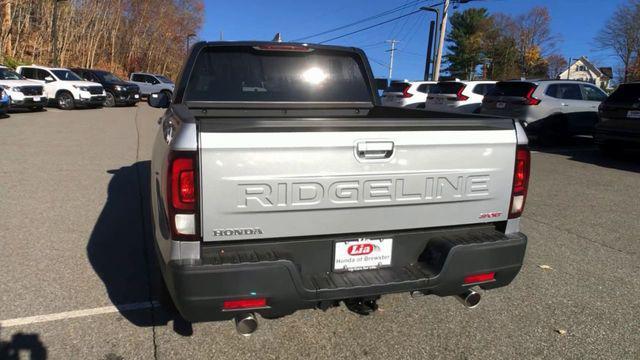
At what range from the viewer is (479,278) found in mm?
2766

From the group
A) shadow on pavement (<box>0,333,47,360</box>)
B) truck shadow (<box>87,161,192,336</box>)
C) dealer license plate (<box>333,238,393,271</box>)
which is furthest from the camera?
truck shadow (<box>87,161,192,336</box>)

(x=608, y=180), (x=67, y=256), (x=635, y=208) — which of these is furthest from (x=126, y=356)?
(x=608, y=180)

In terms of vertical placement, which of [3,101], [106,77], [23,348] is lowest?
[23,348]

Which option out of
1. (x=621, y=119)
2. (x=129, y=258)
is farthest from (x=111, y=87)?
(x=621, y=119)

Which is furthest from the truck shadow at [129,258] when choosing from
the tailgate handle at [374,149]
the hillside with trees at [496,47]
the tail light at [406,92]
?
the hillside with trees at [496,47]

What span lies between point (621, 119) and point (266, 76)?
8.73 meters

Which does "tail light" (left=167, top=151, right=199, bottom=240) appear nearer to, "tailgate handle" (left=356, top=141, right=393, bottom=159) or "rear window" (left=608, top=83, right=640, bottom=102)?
"tailgate handle" (left=356, top=141, right=393, bottom=159)

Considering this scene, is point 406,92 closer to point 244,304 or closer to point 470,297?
point 470,297

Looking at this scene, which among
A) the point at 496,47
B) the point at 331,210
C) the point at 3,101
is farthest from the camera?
the point at 496,47

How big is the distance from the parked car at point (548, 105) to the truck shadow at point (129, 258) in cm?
936

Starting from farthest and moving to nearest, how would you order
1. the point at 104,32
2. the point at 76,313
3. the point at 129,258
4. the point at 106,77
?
the point at 104,32 → the point at 106,77 → the point at 129,258 → the point at 76,313

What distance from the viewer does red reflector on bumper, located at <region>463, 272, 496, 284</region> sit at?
2.72 meters

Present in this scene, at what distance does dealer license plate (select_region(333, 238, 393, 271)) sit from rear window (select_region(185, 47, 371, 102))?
1664mm

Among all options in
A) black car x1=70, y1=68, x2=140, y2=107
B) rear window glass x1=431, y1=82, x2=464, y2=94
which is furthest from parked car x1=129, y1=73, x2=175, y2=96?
rear window glass x1=431, y1=82, x2=464, y2=94
